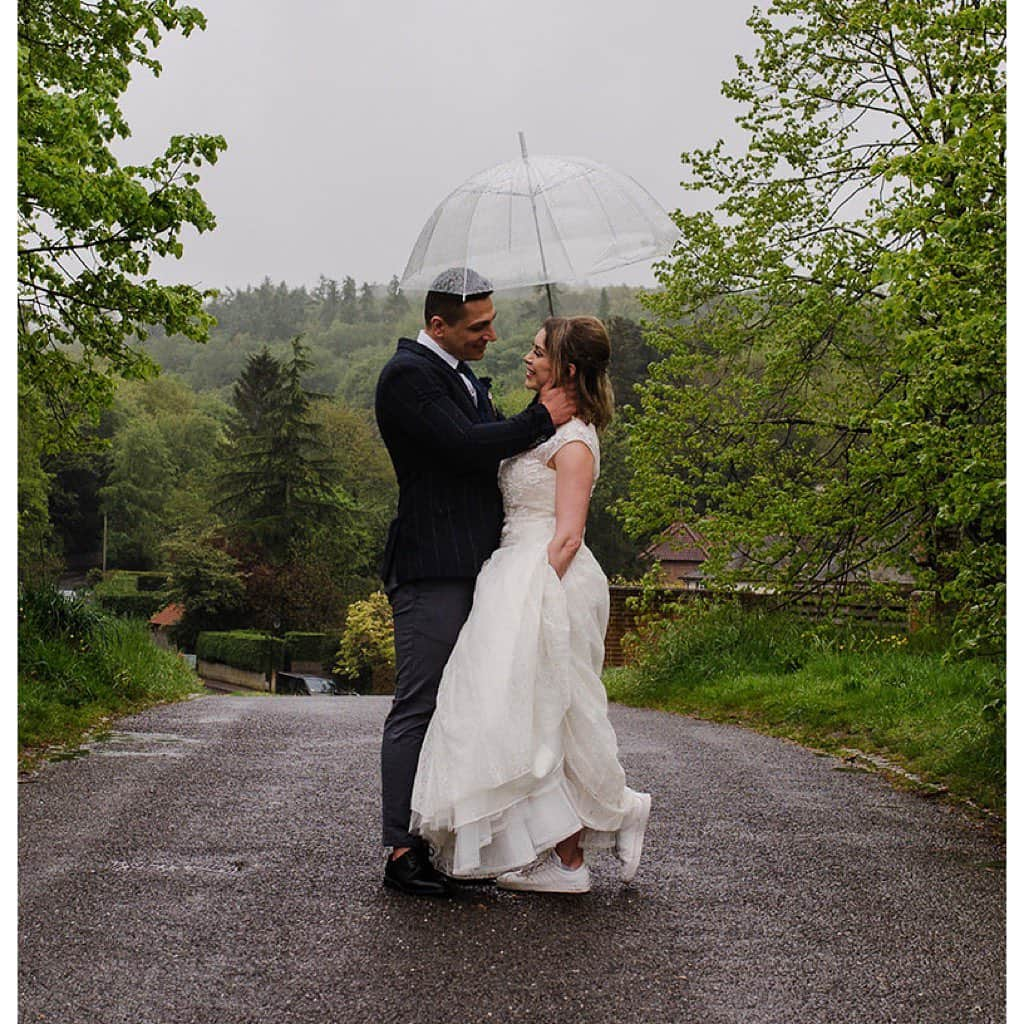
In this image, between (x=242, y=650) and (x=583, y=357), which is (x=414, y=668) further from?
(x=242, y=650)

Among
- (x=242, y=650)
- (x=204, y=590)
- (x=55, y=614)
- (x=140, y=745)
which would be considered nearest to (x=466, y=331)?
(x=140, y=745)

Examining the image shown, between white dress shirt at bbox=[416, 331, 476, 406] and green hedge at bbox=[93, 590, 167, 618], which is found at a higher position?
white dress shirt at bbox=[416, 331, 476, 406]

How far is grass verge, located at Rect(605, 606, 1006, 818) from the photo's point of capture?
7668 mm

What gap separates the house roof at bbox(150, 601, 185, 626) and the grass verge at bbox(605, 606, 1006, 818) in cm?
4578

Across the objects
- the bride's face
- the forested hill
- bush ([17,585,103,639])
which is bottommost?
bush ([17,585,103,639])

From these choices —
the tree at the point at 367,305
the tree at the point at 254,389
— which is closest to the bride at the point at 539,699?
the tree at the point at 254,389

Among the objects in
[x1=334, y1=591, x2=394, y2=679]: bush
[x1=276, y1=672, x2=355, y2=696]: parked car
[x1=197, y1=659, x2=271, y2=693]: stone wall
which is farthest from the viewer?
[x1=197, y1=659, x2=271, y2=693]: stone wall

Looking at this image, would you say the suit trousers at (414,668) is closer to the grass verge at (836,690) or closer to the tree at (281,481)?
the grass verge at (836,690)

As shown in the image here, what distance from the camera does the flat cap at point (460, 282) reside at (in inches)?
198

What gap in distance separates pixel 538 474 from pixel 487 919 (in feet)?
5.41

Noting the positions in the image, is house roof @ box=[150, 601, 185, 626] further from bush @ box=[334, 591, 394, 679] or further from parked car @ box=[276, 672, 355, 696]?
parked car @ box=[276, 672, 355, 696]

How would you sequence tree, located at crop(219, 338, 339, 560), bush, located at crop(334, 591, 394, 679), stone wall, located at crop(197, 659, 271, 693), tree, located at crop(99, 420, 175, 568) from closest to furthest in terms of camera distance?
bush, located at crop(334, 591, 394, 679) < stone wall, located at crop(197, 659, 271, 693) < tree, located at crop(219, 338, 339, 560) < tree, located at crop(99, 420, 175, 568)

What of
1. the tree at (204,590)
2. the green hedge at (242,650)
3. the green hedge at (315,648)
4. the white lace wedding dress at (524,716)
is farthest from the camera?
the green hedge at (315,648)

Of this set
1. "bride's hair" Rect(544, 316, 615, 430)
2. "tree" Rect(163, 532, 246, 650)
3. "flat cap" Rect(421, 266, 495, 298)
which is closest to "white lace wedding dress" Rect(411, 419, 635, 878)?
"bride's hair" Rect(544, 316, 615, 430)
